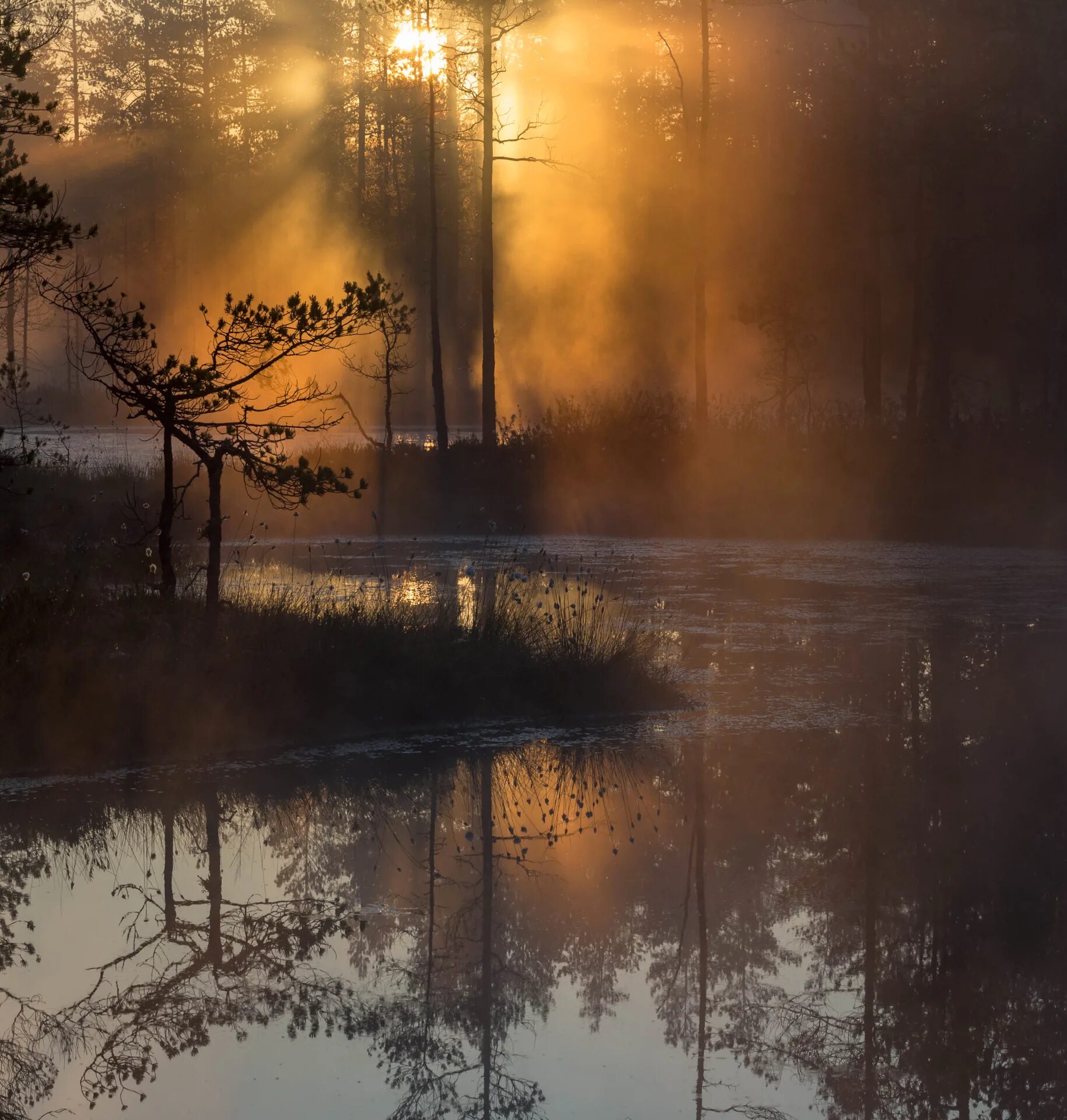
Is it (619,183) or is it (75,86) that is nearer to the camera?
(619,183)

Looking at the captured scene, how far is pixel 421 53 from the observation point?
1249 inches

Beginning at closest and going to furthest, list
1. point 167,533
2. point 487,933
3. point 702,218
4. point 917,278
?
point 487,933, point 167,533, point 702,218, point 917,278

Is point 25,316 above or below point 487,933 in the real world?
above

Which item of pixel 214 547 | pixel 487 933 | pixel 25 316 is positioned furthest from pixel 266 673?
pixel 25 316

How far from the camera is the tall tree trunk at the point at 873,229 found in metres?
33.4

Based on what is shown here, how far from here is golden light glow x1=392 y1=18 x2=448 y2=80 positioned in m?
30.6

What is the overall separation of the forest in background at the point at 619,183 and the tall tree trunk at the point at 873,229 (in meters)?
0.10

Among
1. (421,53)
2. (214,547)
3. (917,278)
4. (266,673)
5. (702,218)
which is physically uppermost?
(421,53)

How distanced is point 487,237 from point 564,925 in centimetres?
2556

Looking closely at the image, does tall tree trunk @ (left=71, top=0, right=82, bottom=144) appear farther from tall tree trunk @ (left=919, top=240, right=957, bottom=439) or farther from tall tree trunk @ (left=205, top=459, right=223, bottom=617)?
tall tree trunk @ (left=205, top=459, right=223, bottom=617)

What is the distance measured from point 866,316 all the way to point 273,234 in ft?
132

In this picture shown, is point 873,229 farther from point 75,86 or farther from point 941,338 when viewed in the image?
point 75,86

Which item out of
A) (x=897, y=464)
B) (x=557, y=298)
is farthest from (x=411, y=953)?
(x=557, y=298)

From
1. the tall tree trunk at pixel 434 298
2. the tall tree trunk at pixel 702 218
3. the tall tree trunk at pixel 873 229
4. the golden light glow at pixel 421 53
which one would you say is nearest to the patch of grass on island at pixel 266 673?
the tall tree trunk at pixel 434 298
